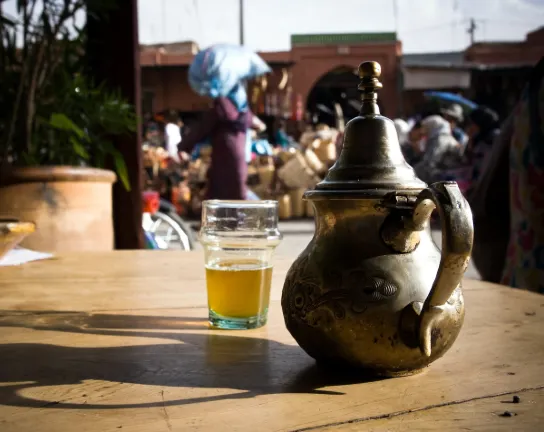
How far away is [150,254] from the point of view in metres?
1.74

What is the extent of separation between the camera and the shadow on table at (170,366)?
1.98ft

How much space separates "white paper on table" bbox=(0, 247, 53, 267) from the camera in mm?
1507

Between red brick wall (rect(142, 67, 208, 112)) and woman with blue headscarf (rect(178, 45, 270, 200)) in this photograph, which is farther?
red brick wall (rect(142, 67, 208, 112))

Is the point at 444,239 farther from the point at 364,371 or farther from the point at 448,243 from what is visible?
the point at 364,371

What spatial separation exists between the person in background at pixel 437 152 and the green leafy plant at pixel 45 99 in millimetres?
4749

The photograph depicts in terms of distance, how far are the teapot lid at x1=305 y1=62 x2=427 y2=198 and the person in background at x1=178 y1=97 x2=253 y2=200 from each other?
4521 millimetres

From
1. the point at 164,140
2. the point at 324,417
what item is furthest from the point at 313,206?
the point at 164,140

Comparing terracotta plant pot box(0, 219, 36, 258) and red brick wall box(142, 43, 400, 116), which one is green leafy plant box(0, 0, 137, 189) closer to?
terracotta plant pot box(0, 219, 36, 258)

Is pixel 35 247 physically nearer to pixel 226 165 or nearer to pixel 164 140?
pixel 226 165

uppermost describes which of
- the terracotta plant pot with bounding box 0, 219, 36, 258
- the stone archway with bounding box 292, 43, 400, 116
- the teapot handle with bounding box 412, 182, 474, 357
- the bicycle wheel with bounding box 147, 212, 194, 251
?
the stone archway with bounding box 292, 43, 400, 116

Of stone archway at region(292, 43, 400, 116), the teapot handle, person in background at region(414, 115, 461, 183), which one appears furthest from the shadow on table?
stone archway at region(292, 43, 400, 116)

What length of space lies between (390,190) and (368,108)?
0.10 metres

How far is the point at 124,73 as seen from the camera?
10.8 ft

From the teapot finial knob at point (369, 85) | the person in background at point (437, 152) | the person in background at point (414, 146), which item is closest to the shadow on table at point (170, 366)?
the teapot finial knob at point (369, 85)
